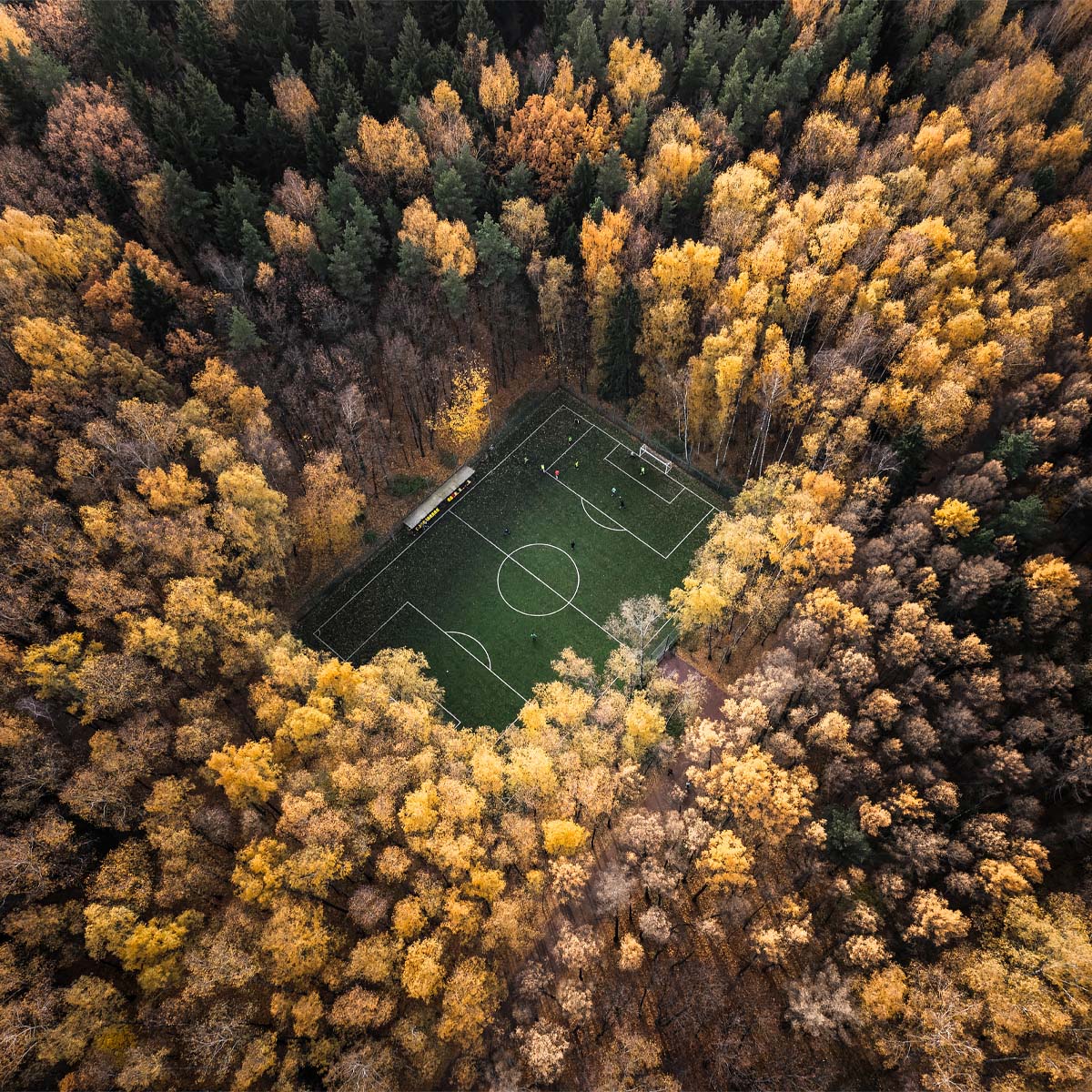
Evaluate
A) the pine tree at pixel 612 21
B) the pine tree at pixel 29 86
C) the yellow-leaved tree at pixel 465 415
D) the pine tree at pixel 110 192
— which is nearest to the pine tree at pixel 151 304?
the pine tree at pixel 110 192

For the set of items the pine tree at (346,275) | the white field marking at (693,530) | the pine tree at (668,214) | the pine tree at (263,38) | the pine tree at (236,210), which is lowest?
the white field marking at (693,530)

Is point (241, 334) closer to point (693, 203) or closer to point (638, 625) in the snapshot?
point (638, 625)

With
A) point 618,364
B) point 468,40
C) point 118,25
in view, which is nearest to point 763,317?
point 618,364

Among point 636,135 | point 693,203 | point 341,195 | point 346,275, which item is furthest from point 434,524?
point 636,135

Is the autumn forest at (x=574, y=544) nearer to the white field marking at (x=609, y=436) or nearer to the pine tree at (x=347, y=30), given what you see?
the pine tree at (x=347, y=30)

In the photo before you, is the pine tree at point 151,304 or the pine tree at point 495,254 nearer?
the pine tree at point 151,304

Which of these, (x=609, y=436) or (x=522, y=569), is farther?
(x=609, y=436)
